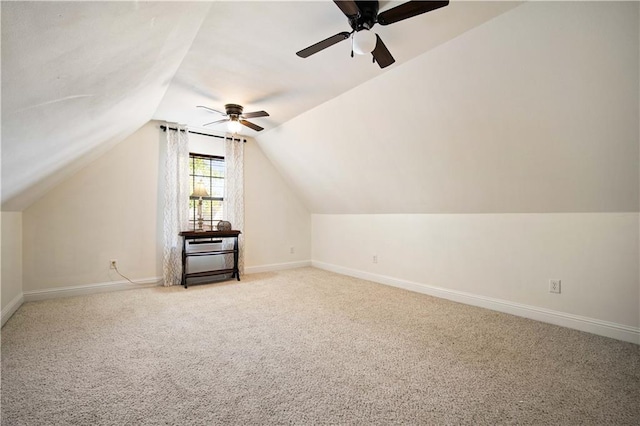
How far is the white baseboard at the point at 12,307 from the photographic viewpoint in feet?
9.53

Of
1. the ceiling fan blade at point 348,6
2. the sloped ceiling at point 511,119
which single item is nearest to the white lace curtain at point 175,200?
the sloped ceiling at point 511,119

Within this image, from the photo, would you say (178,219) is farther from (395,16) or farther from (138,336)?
(395,16)

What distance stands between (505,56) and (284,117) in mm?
2711

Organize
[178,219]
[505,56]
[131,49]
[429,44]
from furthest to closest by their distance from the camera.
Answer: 1. [178,219]
2. [429,44]
3. [505,56]
4. [131,49]

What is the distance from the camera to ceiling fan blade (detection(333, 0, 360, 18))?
1.64 metres

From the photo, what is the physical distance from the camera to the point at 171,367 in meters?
2.07

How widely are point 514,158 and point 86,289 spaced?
5.18m

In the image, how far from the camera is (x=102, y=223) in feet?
13.5

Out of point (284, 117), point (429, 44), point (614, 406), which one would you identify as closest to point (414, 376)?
point (614, 406)

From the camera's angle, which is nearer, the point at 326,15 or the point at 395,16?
the point at 395,16

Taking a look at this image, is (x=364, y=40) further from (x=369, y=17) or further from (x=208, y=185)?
(x=208, y=185)

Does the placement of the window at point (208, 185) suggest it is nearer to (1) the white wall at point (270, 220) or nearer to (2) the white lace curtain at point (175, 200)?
(2) the white lace curtain at point (175, 200)

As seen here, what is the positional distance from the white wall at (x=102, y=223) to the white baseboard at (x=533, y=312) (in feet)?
11.7

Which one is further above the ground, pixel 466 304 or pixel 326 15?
pixel 326 15
